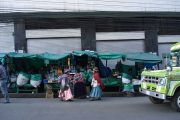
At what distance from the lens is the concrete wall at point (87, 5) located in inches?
969

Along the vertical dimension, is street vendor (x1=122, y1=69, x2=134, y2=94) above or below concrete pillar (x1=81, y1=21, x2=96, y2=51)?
below

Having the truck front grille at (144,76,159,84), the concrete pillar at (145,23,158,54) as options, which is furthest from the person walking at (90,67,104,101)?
the concrete pillar at (145,23,158,54)

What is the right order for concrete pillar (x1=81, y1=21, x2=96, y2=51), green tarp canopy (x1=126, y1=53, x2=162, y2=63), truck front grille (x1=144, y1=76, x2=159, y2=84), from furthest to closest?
concrete pillar (x1=81, y1=21, x2=96, y2=51) < green tarp canopy (x1=126, y1=53, x2=162, y2=63) < truck front grille (x1=144, y1=76, x2=159, y2=84)

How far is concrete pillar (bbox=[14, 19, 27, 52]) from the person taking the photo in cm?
2441

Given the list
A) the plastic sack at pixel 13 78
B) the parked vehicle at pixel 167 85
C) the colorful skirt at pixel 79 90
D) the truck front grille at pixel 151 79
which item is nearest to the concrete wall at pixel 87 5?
the plastic sack at pixel 13 78

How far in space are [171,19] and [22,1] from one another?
9235mm

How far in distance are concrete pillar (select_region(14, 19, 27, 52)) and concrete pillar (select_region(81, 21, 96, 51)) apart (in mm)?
3469

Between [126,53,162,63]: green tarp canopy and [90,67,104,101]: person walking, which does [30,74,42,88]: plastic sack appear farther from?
[126,53,162,63]: green tarp canopy

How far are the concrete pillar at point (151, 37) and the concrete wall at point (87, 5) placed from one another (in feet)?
3.48

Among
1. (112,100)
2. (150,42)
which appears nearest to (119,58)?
(112,100)

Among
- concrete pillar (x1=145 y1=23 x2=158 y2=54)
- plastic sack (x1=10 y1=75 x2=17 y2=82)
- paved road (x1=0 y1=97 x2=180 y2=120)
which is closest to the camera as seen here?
paved road (x1=0 y1=97 x2=180 y2=120)

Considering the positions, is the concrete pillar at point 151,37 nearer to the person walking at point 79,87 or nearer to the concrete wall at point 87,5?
the concrete wall at point 87,5

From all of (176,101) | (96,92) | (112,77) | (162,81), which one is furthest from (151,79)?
(112,77)

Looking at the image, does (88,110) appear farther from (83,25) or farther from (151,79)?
(83,25)
